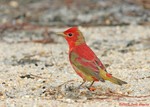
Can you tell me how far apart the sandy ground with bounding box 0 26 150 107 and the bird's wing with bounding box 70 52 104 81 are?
0.74 feet

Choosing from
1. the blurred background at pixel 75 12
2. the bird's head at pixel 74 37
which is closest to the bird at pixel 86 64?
the bird's head at pixel 74 37

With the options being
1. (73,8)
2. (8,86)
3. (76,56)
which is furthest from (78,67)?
(73,8)

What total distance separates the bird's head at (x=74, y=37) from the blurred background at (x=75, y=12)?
412 centimetres

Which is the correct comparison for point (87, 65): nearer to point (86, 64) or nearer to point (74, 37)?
point (86, 64)

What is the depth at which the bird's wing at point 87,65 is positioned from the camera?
6.47 metres

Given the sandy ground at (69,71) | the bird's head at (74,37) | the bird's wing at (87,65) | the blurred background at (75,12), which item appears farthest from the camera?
the blurred background at (75,12)

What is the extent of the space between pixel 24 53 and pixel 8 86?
8.07 ft

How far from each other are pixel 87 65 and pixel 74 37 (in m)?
0.61

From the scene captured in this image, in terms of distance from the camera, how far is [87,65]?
6.57m

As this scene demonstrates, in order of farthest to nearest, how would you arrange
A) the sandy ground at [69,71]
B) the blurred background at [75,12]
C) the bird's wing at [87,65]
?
the blurred background at [75,12] < the bird's wing at [87,65] < the sandy ground at [69,71]

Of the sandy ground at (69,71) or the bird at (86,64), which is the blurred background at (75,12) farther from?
the bird at (86,64)

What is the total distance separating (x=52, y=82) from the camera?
280 inches

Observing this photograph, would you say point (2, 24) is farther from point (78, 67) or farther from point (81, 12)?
point (78, 67)

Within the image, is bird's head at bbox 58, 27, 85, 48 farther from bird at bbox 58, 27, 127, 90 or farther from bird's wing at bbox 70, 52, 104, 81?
bird's wing at bbox 70, 52, 104, 81
